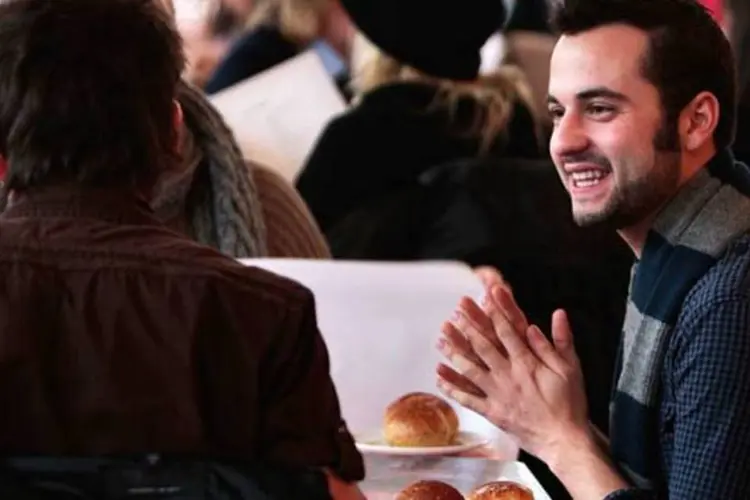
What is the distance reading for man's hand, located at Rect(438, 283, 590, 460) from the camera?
1873 mm

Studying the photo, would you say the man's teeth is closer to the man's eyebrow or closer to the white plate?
the man's eyebrow

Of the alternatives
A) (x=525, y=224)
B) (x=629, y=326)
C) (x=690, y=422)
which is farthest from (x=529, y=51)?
(x=690, y=422)

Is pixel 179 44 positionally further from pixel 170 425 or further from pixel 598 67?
pixel 598 67

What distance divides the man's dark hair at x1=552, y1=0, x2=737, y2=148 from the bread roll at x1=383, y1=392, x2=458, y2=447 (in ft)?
1.71

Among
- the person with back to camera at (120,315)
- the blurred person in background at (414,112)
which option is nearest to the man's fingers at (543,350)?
the person with back to camera at (120,315)

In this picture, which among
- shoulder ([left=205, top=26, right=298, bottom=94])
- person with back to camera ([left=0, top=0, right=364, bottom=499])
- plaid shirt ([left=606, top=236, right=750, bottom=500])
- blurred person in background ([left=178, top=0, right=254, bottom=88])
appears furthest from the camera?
blurred person in background ([left=178, top=0, right=254, bottom=88])

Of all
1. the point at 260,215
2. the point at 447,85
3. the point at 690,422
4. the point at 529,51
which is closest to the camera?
the point at 690,422

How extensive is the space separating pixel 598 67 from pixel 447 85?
133 centimetres

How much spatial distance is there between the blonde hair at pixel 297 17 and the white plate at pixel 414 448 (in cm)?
212

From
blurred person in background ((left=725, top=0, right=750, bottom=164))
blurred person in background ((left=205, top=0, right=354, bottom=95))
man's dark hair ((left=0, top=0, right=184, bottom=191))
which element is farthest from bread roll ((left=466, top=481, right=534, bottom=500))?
blurred person in background ((left=205, top=0, right=354, bottom=95))

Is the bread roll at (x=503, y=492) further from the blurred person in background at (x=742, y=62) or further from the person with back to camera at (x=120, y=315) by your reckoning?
the blurred person in background at (x=742, y=62)

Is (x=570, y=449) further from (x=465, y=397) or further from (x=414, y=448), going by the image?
(x=414, y=448)

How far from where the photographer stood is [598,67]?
1.87 meters

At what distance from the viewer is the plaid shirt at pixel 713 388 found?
1.67m
